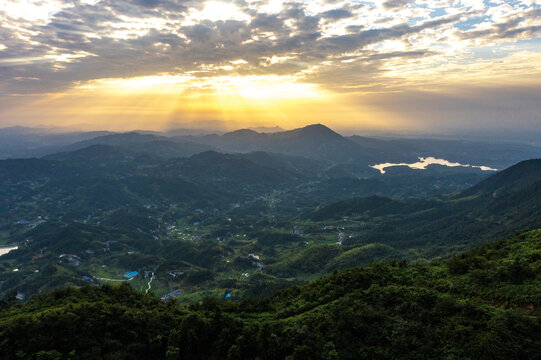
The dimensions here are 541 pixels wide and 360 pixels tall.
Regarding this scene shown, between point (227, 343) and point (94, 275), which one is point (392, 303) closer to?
point (227, 343)

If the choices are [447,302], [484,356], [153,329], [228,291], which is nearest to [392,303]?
[447,302]

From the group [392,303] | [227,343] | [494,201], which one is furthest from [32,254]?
[494,201]

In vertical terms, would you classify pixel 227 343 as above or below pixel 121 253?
above

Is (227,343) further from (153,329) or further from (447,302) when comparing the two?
(447,302)

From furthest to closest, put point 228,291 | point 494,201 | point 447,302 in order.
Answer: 1. point 494,201
2. point 228,291
3. point 447,302

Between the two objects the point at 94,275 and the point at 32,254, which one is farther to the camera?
the point at 32,254

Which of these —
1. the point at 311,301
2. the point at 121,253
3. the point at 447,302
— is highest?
the point at 447,302

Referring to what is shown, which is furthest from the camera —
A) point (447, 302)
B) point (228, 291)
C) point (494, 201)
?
point (494, 201)
